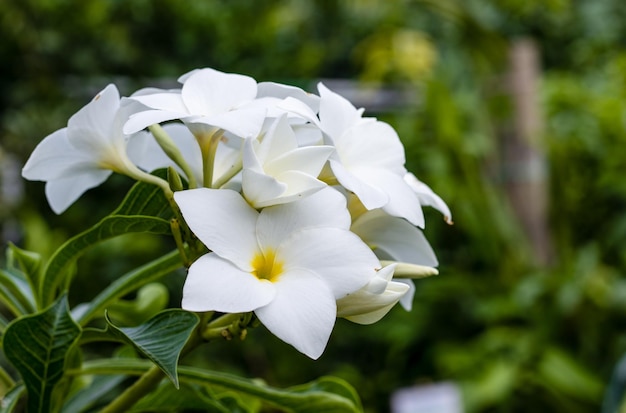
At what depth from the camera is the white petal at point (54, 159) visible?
39cm

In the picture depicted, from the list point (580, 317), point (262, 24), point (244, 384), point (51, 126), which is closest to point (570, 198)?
point (580, 317)

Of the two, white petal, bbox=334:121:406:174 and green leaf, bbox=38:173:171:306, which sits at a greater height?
white petal, bbox=334:121:406:174

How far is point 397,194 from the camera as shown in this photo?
0.36m

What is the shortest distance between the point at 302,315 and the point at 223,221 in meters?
0.06

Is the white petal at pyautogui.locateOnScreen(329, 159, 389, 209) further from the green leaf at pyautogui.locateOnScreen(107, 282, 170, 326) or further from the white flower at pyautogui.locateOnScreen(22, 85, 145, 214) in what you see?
the green leaf at pyautogui.locateOnScreen(107, 282, 170, 326)

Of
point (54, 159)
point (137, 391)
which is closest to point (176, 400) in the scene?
point (137, 391)

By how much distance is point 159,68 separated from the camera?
232 cm

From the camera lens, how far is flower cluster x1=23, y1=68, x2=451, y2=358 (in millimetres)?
302

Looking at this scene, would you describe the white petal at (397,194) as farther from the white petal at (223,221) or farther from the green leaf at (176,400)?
the green leaf at (176,400)

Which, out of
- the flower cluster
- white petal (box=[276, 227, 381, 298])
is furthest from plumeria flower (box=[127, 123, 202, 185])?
white petal (box=[276, 227, 381, 298])

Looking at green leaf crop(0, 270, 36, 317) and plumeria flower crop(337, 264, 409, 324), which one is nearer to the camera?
plumeria flower crop(337, 264, 409, 324)

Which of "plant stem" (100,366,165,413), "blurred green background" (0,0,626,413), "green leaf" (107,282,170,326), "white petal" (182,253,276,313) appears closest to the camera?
"white petal" (182,253,276,313)

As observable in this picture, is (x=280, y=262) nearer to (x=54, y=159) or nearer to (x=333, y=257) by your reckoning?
(x=333, y=257)

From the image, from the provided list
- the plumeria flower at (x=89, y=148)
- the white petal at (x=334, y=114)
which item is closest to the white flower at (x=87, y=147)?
the plumeria flower at (x=89, y=148)
